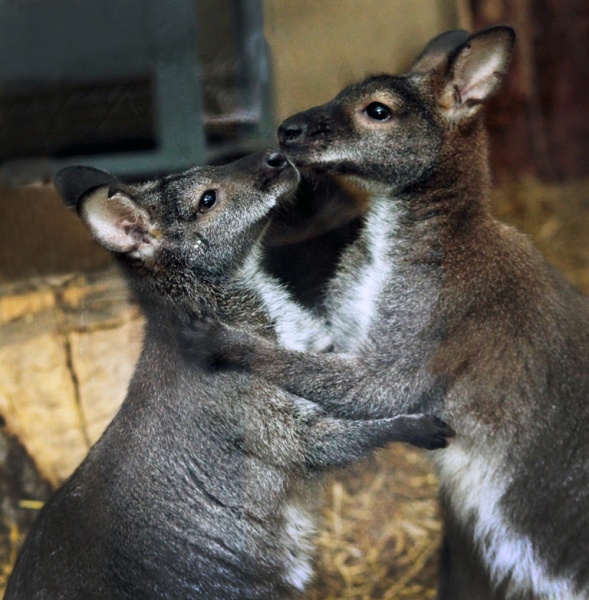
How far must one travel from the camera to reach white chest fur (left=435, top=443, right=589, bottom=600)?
12.0 feet

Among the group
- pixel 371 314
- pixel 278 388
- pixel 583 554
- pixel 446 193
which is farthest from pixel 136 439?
pixel 583 554

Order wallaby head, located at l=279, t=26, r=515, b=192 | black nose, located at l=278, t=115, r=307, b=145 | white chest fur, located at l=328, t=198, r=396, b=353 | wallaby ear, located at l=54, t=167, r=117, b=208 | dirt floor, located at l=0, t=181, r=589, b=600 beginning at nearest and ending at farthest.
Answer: wallaby ear, located at l=54, t=167, r=117, b=208 < black nose, located at l=278, t=115, r=307, b=145 < wallaby head, located at l=279, t=26, r=515, b=192 < white chest fur, located at l=328, t=198, r=396, b=353 < dirt floor, located at l=0, t=181, r=589, b=600

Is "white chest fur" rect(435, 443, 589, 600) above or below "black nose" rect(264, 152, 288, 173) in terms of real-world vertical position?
below

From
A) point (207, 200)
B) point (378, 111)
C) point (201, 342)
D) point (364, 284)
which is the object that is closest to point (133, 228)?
point (207, 200)

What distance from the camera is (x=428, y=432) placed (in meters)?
3.32

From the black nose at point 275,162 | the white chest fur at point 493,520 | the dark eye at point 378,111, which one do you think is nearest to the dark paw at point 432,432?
the white chest fur at point 493,520

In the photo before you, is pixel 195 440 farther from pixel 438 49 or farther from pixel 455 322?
pixel 438 49

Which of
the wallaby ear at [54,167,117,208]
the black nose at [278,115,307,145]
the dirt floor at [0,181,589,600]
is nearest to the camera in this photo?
the wallaby ear at [54,167,117,208]

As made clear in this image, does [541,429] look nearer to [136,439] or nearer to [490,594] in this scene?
[490,594]

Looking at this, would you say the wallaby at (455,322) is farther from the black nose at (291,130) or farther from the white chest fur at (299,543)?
the white chest fur at (299,543)

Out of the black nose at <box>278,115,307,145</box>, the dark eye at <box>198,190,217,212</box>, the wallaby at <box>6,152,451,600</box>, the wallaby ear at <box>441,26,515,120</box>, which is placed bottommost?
the wallaby at <box>6,152,451,600</box>

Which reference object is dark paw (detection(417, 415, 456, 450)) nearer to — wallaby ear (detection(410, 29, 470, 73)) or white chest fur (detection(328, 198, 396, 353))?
white chest fur (detection(328, 198, 396, 353))

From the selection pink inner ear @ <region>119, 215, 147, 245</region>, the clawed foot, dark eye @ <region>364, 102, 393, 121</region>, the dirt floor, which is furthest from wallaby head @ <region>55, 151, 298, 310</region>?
the dirt floor

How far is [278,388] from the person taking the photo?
11.2ft
